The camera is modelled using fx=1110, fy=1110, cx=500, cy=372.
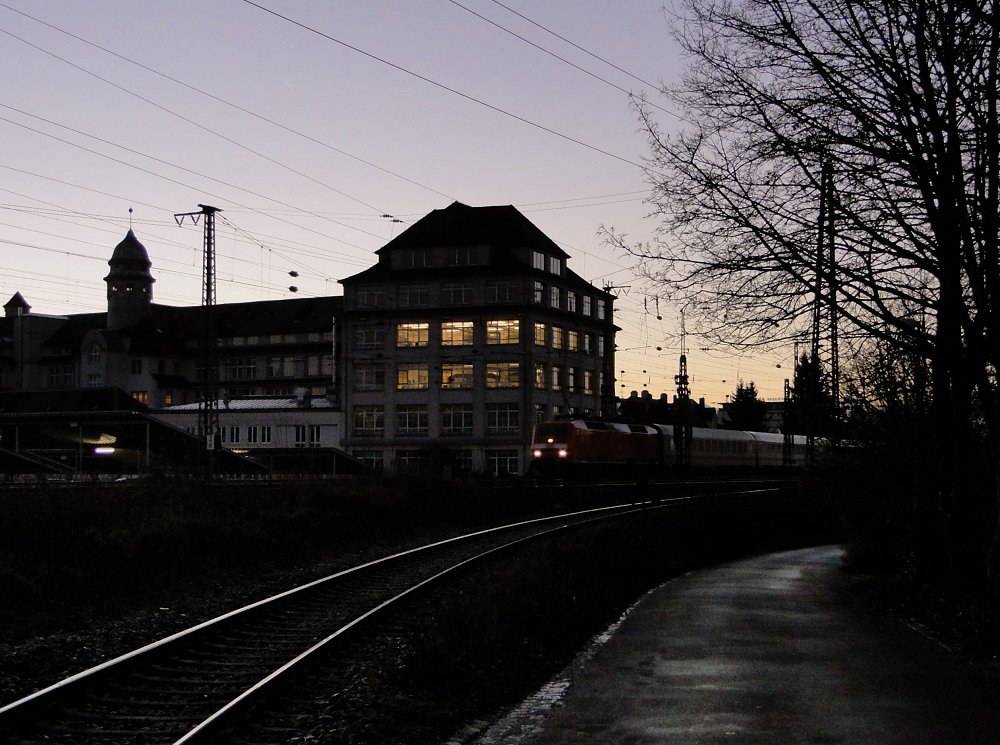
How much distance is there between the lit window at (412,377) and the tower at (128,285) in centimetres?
4677

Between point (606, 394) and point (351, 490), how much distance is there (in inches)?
1297

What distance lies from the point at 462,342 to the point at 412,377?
487 cm

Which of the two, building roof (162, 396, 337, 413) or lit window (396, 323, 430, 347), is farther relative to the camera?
building roof (162, 396, 337, 413)

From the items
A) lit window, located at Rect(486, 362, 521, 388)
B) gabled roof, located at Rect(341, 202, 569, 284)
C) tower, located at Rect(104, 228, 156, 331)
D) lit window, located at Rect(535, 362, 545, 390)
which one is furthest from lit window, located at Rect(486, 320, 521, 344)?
tower, located at Rect(104, 228, 156, 331)

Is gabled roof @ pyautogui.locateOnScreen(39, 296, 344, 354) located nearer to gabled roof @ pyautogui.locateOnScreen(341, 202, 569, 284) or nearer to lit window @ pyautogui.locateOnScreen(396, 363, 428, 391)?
gabled roof @ pyautogui.locateOnScreen(341, 202, 569, 284)

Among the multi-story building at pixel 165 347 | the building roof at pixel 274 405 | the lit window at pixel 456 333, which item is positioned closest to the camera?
the lit window at pixel 456 333

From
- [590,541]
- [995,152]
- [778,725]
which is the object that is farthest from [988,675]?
[590,541]

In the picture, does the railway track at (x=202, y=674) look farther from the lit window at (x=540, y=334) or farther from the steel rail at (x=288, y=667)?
the lit window at (x=540, y=334)

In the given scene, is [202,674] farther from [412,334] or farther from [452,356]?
[412,334]

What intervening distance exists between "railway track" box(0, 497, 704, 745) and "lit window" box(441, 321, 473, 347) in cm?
6798

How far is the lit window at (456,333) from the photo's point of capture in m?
87.1

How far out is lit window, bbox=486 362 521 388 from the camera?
85.2 meters

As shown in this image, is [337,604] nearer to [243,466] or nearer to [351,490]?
[351,490]

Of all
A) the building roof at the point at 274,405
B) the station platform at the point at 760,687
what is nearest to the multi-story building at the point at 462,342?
the building roof at the point at 274,405
